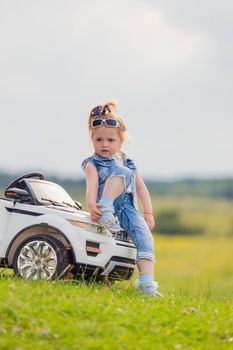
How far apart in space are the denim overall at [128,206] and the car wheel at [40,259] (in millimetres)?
952

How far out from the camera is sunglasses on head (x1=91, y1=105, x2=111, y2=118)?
12438mm

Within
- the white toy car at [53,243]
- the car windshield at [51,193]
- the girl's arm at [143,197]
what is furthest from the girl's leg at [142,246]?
the car windshield at [51,193]

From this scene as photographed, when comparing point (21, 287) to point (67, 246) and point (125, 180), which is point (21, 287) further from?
point (125, 180)

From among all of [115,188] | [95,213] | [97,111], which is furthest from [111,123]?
[95,213]

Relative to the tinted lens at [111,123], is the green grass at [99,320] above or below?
below

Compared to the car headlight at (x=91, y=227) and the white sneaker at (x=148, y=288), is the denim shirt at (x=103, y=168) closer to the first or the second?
the car headlight at (x=91, y=227)

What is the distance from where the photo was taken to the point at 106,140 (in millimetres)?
12328

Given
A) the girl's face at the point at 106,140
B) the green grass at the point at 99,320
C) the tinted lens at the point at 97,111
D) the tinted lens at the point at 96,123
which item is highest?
the tinted lens at the point at 97,111

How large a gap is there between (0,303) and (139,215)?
312 centimetres

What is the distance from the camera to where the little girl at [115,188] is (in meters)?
12.0

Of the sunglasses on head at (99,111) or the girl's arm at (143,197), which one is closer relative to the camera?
the sunglasses on head at (99,111)

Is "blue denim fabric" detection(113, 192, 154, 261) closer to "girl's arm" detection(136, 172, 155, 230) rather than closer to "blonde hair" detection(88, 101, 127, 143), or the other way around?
"girl's arm" detection(136, 172, 155, 230)

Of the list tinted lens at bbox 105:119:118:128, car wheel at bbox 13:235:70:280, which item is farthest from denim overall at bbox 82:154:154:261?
car wheel at bbox 13:235:70:280

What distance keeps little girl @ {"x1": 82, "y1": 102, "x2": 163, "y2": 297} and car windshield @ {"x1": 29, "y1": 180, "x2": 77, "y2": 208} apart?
559 millimetres
